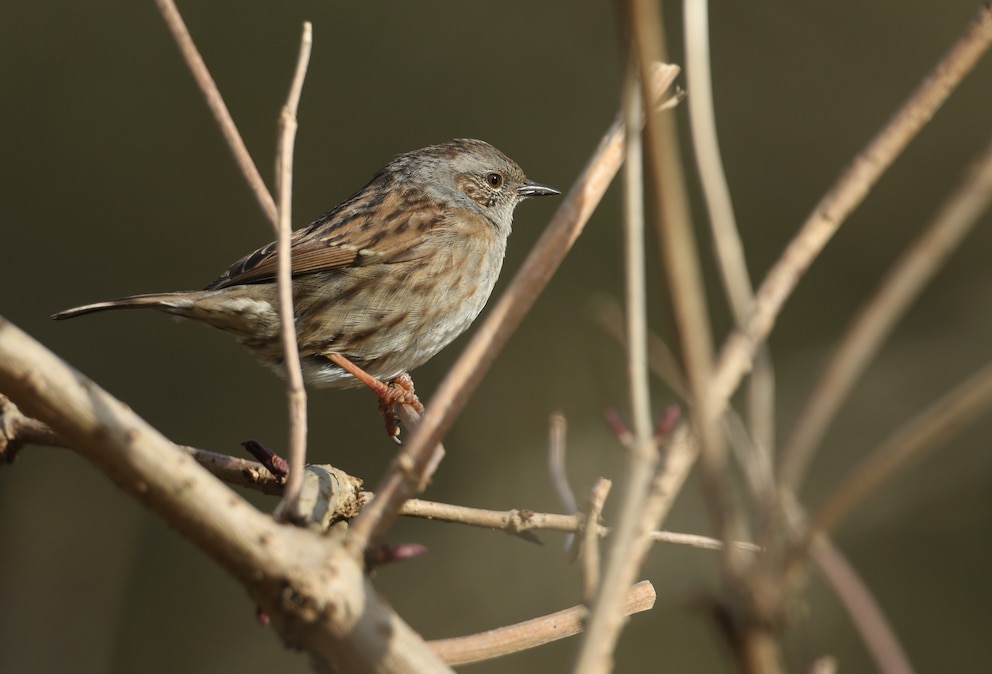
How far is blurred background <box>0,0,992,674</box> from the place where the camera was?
652cm

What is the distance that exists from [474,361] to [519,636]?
19.7 inches

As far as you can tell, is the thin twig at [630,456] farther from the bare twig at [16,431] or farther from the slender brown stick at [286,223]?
the bare twig at [16,431]

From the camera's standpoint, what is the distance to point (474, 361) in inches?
46.7

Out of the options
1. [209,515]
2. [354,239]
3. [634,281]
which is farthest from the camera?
[354,239]

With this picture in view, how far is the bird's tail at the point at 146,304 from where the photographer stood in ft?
11.8

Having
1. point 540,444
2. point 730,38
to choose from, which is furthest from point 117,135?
point 730,38

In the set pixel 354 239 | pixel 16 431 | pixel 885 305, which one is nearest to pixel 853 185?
pixel 885 305

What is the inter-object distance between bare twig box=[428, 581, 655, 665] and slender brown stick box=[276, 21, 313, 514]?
0.91 ft

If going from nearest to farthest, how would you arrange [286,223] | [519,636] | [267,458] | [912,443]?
[912,443], [519,636], [286,223], [267,458]

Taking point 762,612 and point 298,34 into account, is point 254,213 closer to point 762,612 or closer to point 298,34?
point 298,34

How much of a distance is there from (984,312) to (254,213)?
18.6 ft

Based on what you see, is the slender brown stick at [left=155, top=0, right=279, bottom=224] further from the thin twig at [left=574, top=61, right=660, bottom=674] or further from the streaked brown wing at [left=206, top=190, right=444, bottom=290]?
the streaked brown wing at [left=206, top=190, right=444, bottom=290]

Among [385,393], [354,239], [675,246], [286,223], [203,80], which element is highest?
[354,239]

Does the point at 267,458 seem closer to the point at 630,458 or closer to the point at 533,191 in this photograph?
the point at 630,458
